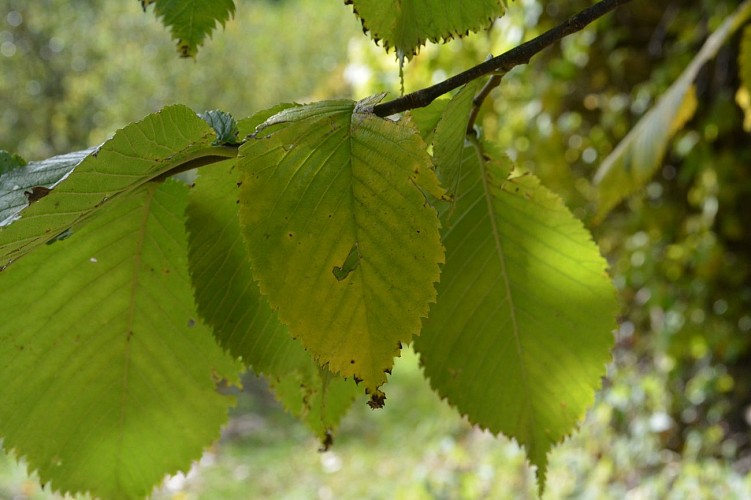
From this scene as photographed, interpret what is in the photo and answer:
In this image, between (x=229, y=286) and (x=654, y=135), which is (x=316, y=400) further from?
(x=654, y=135)

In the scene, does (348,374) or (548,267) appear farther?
(548,267)

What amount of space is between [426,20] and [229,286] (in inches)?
6.4

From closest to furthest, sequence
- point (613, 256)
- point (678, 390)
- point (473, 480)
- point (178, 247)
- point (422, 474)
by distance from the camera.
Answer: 1. point (178, 247)
2. point (678, 390)
3. point (613, 256)
4. point (473, 480)
5. point (422, 474)

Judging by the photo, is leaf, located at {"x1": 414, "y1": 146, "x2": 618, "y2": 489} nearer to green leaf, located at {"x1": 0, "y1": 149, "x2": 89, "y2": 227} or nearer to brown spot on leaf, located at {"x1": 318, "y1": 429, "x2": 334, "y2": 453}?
brown spot on leaf, located at {"x1": 318, "y1": 429, "x2": 334, "y2": 453}

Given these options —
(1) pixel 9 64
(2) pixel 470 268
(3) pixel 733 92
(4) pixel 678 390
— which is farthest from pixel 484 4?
(1) pixel 9 64

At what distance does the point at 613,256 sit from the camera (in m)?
2.94

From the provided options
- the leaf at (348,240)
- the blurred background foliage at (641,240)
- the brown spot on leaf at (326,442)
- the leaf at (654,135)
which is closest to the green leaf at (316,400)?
the brown spot on leaf at (326,442)

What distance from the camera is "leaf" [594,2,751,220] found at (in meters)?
1.13

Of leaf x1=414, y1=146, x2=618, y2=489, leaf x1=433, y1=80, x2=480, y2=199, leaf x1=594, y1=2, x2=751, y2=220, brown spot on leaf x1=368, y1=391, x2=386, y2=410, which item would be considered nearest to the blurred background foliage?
leaf x1=594, y1=2, x2=751, y2=220

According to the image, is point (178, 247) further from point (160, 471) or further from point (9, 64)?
point (9, 64)

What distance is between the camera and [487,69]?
326mm

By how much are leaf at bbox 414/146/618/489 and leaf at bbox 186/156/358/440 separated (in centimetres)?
10

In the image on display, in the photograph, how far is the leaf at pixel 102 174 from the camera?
0.31m

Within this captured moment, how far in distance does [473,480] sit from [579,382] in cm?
281
